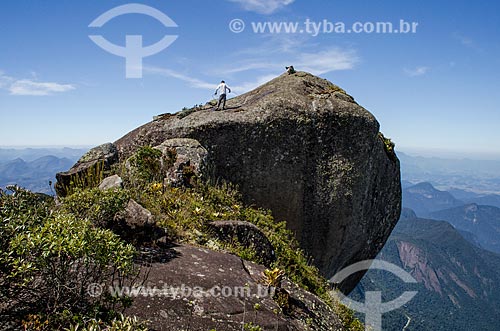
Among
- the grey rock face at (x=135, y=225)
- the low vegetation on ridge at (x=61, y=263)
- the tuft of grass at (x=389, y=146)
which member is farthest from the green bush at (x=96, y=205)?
the tuft of grass at (x=389, y=146)

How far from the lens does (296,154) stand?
762 inches

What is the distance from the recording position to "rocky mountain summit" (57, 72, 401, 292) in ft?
62.3

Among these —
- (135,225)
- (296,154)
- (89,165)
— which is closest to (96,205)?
(135,225)

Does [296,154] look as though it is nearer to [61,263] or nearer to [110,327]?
[61,263]

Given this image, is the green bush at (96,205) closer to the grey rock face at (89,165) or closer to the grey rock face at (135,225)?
the grey rock face at (135,225)

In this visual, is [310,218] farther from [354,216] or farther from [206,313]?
[206,313]

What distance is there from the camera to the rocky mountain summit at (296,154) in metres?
19.0

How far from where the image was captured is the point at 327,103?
20.3 m

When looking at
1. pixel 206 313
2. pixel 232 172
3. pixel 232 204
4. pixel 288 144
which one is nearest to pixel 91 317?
pixel 206 313

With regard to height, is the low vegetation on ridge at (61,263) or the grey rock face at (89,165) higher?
the grey rock face at (89,165)

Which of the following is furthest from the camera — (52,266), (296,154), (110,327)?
(296,154)

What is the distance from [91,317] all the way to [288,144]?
1475 cm

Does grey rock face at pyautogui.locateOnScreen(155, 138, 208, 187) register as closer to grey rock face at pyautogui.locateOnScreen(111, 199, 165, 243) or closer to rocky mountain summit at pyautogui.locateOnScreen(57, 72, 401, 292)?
rocky mountain summit at pyautogui.locateOnScreen(57, 72, 401, 292)

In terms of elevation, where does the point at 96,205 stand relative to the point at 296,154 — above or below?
below
